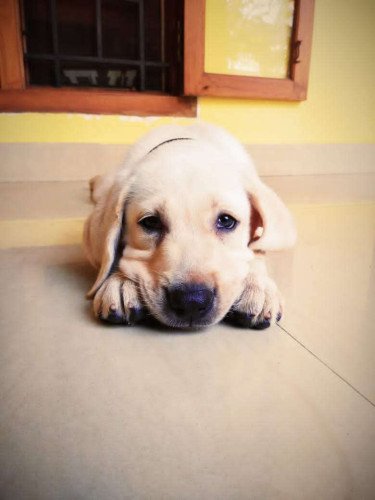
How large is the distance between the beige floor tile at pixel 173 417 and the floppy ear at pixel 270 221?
311 millimetres

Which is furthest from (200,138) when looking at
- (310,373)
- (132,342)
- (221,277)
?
(310,373)

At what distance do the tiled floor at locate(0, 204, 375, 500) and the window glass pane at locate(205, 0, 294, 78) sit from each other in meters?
3.22

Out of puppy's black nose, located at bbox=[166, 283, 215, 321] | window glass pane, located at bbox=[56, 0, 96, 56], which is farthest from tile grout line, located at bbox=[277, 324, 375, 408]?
window glass pane, located at bbox=[56, 0, 96, 56]

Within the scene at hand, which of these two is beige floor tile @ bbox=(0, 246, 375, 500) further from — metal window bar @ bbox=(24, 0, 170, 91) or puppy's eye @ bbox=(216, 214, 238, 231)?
metal window bar @ bbox=(24, 0, 170, 91)

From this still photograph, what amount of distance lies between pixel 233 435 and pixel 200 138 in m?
1.47

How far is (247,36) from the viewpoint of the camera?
405 cm

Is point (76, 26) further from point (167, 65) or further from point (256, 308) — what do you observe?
point (256, 308)

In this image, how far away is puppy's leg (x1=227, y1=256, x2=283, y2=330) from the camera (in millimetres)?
1270

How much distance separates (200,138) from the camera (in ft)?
6.55

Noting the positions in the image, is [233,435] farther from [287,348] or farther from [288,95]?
[288,95]

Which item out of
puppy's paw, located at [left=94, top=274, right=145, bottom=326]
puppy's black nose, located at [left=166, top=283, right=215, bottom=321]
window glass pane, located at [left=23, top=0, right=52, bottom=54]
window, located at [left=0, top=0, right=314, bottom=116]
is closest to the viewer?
puppy's black nose, located at [left=166, top=283, right=215, bottom=321]

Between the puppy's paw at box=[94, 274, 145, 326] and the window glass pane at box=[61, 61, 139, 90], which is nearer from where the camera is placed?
the puppy's paw at box=[94, 274, 145, 326]

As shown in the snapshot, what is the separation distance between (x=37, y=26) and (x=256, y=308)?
5475 mm

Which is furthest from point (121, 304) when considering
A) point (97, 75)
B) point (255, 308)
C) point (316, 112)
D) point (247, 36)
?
point (97, 75)
